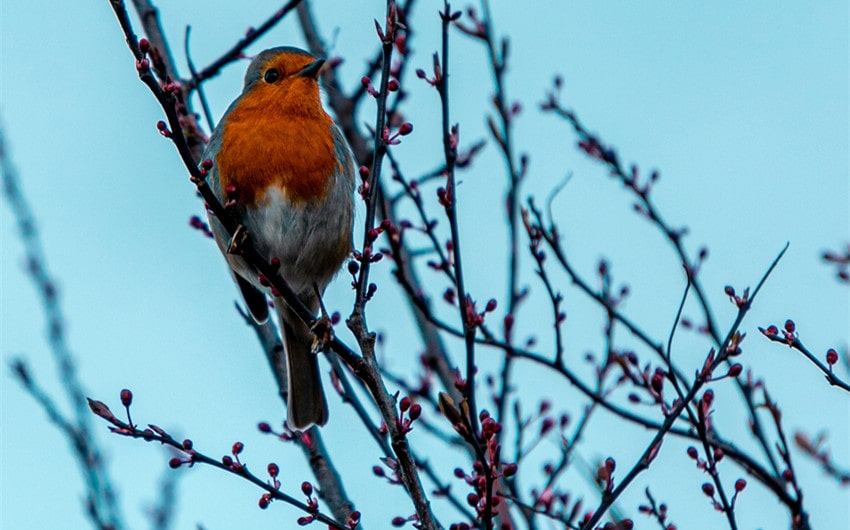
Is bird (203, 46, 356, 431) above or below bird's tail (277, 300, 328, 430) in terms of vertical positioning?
above

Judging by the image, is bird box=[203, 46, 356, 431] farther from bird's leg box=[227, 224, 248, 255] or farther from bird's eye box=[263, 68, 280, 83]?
bird's leg box=[227, 224, 248, 255]

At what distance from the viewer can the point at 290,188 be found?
4871mm

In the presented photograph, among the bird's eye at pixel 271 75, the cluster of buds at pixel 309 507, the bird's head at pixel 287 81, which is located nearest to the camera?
the cluster of buds at pixel 309 507

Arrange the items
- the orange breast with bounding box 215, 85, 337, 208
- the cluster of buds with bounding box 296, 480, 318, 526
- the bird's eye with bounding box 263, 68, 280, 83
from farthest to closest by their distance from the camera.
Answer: the bird's eye with bounding box 263, 68, 280, 83
the orange breast with bounding box 215, 85, 337, 208
the cluster of buds with bounding box 296, 480, 318, 526

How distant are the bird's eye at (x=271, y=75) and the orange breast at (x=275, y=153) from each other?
10.2 inches

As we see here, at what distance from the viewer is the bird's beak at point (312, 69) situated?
5.26m

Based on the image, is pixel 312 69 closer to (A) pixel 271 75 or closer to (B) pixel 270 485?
(A) pixel 271 75

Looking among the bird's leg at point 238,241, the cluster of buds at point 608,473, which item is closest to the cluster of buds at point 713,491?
the cluster of buds at point 608,473

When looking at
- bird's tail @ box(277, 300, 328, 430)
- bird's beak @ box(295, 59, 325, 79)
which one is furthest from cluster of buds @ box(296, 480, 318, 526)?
bird's beak @ box(295, 59, 325, 79)

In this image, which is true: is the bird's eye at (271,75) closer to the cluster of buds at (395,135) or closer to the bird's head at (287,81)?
the bird's head at (287,81)

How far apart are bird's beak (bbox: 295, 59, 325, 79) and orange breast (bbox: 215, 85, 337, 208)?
22 centimetres

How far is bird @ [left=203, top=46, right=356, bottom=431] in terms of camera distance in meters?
4.84

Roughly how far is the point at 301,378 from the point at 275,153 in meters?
1.20

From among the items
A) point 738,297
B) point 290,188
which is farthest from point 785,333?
point 290,188
